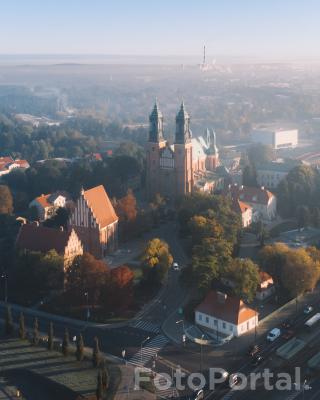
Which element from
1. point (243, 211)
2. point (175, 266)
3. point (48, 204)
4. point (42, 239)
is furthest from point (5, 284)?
point (243, 211)

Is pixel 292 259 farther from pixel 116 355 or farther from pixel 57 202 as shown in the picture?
pixel 57 202

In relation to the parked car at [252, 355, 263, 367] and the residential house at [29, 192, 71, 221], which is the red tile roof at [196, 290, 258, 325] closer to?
the parked car at [252, 355, 263, 367]

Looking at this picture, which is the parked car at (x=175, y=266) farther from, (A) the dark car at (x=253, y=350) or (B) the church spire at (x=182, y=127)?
(B) the church spire at (x=182, y=127)

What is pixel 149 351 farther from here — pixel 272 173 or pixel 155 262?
pixel 272 173

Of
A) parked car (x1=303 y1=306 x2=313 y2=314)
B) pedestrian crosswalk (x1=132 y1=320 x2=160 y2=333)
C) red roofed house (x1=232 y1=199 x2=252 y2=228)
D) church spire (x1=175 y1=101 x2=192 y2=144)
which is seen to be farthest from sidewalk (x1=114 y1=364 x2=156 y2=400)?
church spire (x1=175 y1=101 x2=192 y2=144)

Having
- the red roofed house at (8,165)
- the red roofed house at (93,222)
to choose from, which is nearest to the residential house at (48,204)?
the red roofed house at (93,222)

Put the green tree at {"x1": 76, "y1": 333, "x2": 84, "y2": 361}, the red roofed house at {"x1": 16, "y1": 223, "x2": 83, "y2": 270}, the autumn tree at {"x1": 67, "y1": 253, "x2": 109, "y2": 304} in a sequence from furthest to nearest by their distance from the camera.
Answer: the red roofed house at {"x1": 16, "y1": 223, "x2": 83, "y2": 270}, the autumn tree at {"x1": 67, "y1": 253, "x2": 109, "y2": 304}, the green tree at {"x1": 76, "y1": 333, "x2": 84, "y2": 361}
